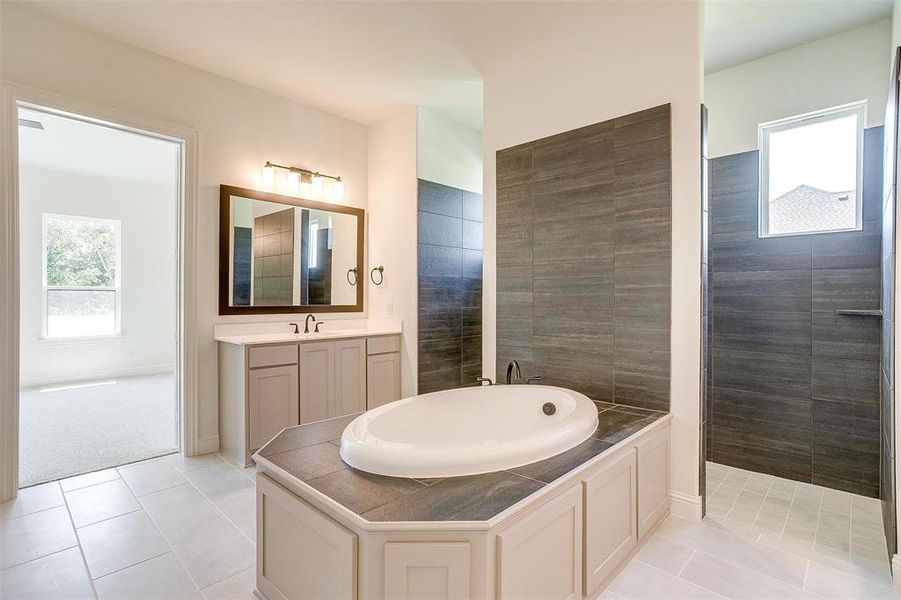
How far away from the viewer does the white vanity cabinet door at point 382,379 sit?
3734 mm

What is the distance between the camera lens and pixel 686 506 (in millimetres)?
2318

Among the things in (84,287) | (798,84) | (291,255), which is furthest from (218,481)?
(84,287)

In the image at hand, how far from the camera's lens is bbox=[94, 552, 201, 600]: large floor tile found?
1.71 metres

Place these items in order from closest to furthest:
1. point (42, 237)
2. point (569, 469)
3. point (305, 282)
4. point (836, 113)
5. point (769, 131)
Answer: point (569, 469) → point (836, 113) → point (769, 131) → point (305, 282) → point (42, 237)

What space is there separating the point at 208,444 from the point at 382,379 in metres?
1.37

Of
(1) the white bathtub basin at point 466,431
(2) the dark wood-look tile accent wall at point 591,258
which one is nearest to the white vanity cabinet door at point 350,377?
(2) the dark wood-look tile accent wall at point 591,258

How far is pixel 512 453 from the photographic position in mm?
1620

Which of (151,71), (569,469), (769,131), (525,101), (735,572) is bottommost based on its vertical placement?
(735,572)

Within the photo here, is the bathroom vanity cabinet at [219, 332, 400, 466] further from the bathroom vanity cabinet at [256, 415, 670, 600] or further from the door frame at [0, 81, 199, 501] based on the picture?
the bathroom vanity cabinet at [256, 415, 670, 600]

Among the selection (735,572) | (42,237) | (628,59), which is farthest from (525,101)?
(42,237)

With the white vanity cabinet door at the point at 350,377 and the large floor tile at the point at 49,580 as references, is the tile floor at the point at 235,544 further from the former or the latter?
the white vanity cabinet door at the point at 350,377

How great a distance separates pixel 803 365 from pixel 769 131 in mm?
1538

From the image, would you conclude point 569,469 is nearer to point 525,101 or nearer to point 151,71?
point 525,101

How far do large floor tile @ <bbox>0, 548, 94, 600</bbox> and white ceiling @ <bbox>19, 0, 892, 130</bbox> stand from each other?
2.85 metres
